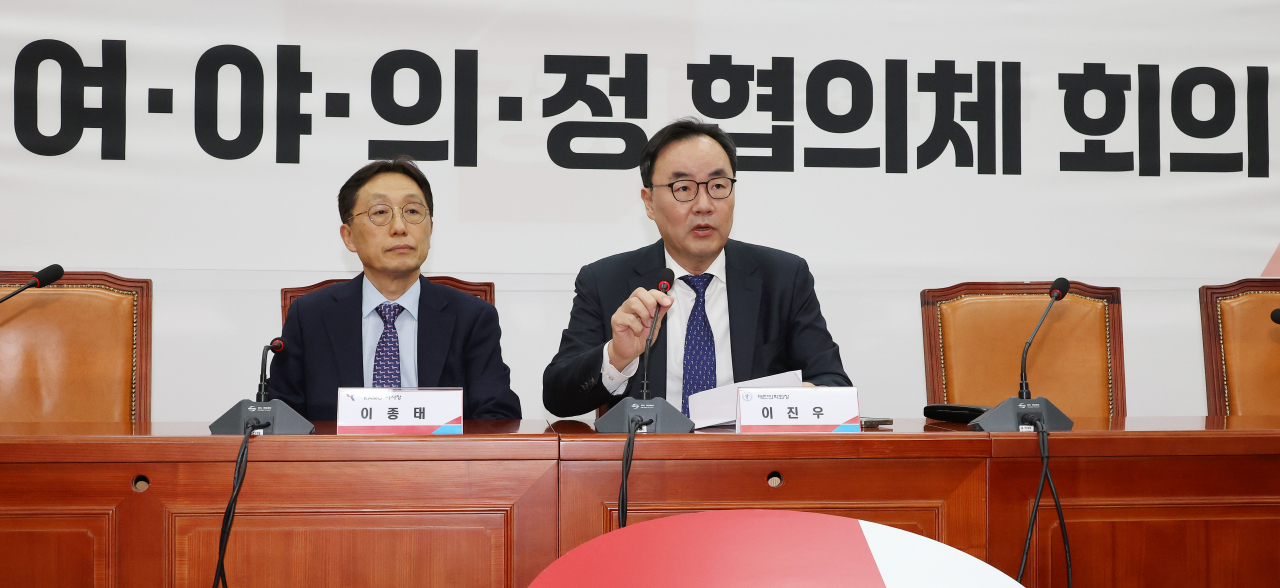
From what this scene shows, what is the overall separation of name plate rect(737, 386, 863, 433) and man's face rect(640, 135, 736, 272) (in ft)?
1.99

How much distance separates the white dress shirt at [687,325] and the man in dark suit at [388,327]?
0.35 metres

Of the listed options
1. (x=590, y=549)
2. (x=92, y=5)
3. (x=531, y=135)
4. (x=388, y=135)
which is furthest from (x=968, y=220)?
(x=92, y=5)

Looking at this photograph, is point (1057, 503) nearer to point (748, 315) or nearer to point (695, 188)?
point (748, 315)

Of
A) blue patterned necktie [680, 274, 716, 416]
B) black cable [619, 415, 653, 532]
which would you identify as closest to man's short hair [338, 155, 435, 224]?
blue patterned necktie [680, 274, 716, 416]

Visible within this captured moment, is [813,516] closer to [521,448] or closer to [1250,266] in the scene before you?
[521,448]

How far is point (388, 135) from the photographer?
2.68 meters

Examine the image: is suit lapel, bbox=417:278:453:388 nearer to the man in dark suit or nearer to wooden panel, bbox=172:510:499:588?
the man in dark suit

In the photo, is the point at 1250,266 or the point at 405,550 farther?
the point at 1250,266

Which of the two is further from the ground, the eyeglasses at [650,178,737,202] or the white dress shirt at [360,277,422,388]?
the eyeglasses at [650,178,737,202]

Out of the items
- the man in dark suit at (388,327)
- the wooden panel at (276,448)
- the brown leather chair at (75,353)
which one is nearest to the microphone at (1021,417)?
the wooden panel at (276,448)

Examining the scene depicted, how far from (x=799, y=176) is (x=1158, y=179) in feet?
4.15

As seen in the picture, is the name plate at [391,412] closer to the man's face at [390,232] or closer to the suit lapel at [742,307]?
the man's face at [390,232]

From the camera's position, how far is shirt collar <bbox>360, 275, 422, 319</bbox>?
1825 millimetres

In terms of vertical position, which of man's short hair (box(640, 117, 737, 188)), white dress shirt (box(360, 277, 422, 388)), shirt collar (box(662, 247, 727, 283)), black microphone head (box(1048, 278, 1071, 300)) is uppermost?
man's short hair (box(640, 117, 737, 188))
